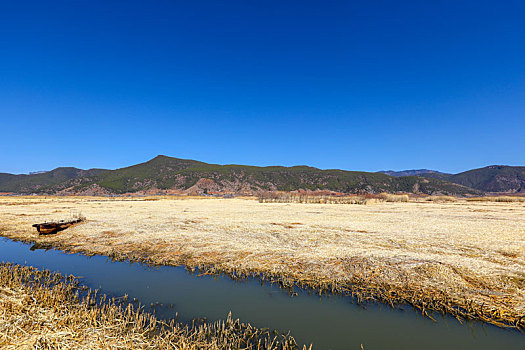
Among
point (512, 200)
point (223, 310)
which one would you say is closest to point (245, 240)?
point (223, 310)

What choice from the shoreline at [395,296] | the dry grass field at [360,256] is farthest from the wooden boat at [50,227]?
the shoreline at [395,296]

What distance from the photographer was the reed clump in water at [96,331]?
16.8 ft

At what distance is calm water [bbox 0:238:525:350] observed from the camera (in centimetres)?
609

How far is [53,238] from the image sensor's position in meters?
18.1

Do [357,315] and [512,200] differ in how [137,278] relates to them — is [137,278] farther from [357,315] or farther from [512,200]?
[512,200]

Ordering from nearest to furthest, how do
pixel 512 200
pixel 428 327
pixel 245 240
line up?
pixel 428 327
pixel 245 240
pixel 512 200

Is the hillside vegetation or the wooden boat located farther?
the hillside vegetation

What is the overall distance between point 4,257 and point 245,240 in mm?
14407

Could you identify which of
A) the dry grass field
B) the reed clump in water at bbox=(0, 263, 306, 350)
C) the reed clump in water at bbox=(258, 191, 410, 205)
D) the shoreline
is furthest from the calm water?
the reed clump in water at bbox=(258, 191, 410, 205)

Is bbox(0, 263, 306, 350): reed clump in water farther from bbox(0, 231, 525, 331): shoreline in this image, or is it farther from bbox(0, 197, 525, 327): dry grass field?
bbox(0, 197, 525, 327): dry grass field

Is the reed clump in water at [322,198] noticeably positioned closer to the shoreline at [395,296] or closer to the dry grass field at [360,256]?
the dry grass field at [360,256]

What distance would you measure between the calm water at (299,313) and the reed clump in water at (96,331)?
0.78 meters

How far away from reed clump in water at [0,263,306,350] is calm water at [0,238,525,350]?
2.57 ft

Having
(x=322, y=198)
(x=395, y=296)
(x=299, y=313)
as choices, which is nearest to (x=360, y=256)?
(x=395, y=296)
